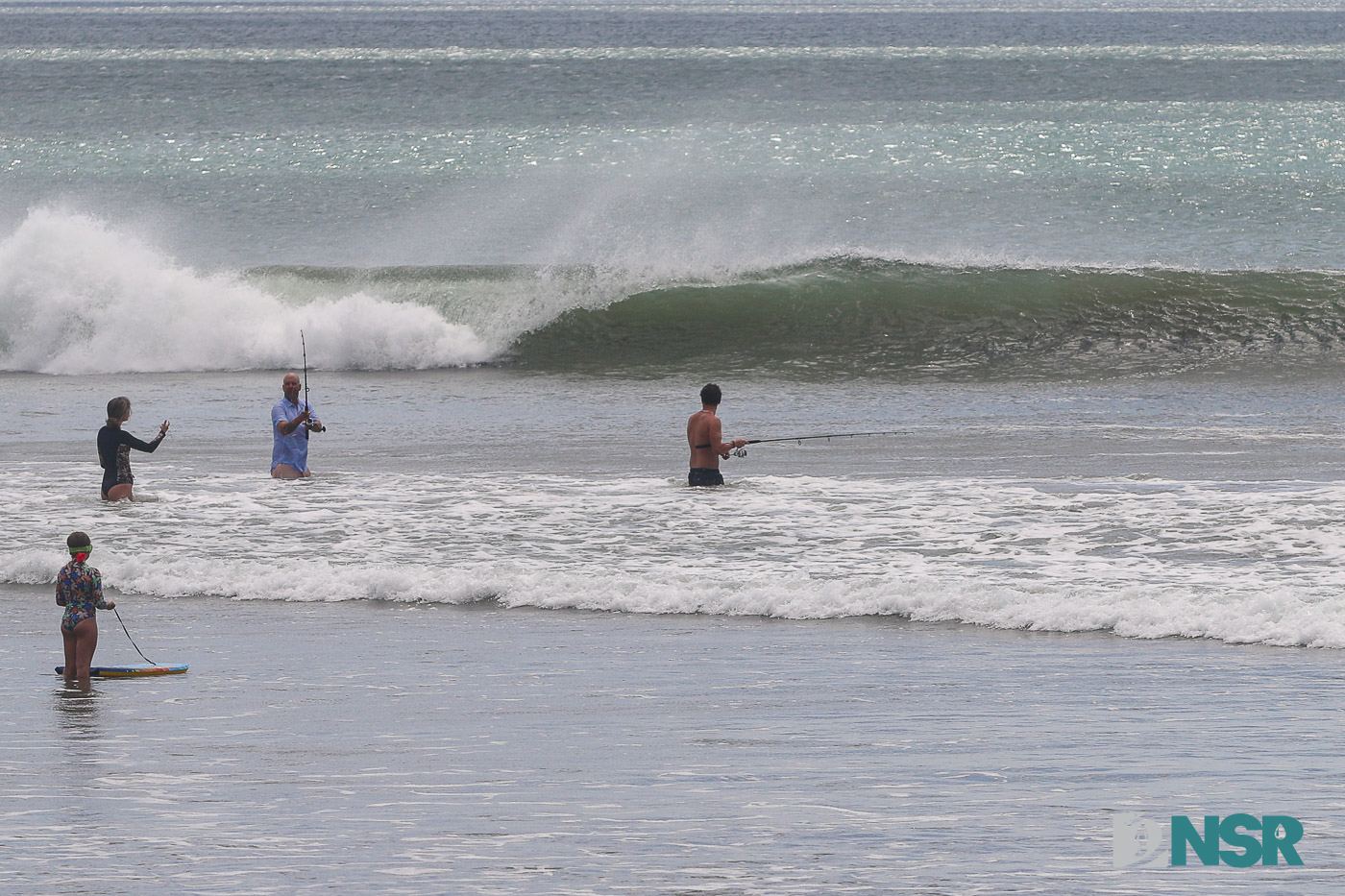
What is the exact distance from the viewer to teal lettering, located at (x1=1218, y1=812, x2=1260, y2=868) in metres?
5.79

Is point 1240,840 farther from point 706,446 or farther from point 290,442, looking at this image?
point 290,442

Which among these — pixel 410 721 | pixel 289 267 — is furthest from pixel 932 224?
pixel 410 721

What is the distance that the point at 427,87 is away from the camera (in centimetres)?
7088

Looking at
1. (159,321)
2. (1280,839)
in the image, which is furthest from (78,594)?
(159,321)

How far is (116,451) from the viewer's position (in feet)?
44.3

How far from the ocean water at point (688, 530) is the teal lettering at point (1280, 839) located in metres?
0.11

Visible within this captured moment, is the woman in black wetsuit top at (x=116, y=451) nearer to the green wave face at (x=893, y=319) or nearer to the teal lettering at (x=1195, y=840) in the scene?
the teal lettering at (x=1195, y=840)

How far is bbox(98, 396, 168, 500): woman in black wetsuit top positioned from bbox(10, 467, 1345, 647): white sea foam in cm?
26

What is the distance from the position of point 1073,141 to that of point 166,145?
27545 mm

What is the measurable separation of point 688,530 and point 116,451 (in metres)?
4.59

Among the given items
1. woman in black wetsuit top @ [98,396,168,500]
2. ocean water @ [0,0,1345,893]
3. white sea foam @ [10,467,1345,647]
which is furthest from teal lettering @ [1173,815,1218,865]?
woman in black wetsuit top @ [98,396,168,500]

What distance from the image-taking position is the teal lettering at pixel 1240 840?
5.79m

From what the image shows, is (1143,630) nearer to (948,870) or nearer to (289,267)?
(948,870)

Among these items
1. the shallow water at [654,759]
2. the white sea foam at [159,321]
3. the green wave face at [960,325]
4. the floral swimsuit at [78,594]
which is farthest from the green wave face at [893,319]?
the floral swimsuit at [78,594]
